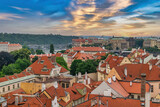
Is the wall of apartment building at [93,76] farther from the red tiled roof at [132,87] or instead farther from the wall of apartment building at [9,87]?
the red tiled roof at [132,87]

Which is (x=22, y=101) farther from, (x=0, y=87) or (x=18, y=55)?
(x=18, y=55)

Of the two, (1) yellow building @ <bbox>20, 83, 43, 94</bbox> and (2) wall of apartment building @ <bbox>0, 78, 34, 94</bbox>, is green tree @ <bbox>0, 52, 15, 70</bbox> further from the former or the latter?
(1) yellow building @ <bbox>20, 83, 43, 94</bbox>

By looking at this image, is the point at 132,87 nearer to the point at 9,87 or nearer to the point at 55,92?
the point at 55,92

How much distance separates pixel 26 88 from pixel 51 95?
10892mm

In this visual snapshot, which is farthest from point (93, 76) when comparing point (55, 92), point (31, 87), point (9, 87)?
point (55, 92)

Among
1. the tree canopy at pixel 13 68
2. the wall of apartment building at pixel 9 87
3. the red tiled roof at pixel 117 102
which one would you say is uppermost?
the red tiled roof at pixel 117 102

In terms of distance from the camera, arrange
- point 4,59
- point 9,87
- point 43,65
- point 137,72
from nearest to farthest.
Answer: point 137,72 → point 9,87 → point 43,65 → point 4,59

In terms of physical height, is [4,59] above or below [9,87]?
above

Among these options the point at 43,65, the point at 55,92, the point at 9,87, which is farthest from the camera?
the point at 43,65

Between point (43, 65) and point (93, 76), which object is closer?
point (43, 65)

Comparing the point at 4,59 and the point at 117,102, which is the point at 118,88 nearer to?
the point at 117,102

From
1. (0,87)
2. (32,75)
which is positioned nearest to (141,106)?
(0,87)

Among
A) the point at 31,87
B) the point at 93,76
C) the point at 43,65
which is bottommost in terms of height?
the point at 93,76

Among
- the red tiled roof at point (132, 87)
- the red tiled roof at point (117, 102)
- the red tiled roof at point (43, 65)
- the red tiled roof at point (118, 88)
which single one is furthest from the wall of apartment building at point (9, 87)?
the red tiled roof at point (132, 87)
